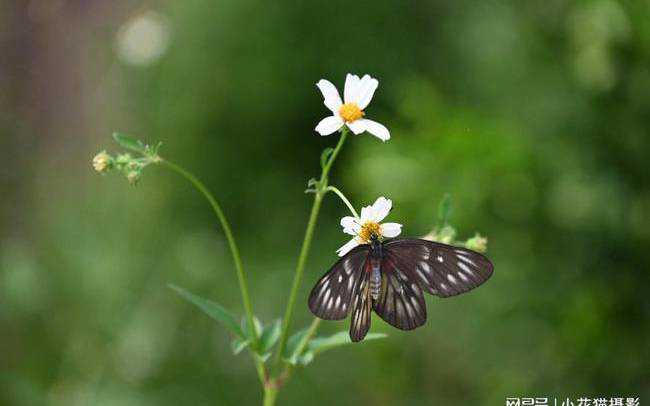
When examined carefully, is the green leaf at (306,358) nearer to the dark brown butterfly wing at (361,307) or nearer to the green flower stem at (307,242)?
the green flower stem at (307,242)

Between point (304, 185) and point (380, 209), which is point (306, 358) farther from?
point (304, 185)

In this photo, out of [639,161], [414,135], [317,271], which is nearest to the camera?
[639,161]

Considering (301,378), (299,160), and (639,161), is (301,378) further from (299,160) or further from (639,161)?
(639,161)

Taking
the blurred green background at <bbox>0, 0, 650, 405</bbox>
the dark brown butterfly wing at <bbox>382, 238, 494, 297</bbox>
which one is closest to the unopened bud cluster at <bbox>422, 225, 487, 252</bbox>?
the dark brown butterfly wing at <bbox>382, 238, 494, 297</bbox>

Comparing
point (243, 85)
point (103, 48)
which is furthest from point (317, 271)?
point (103, 48)

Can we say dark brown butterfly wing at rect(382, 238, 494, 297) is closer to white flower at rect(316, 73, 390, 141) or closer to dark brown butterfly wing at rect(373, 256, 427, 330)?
dark brown butterfly wing at rect(373, 256, 427, 330)

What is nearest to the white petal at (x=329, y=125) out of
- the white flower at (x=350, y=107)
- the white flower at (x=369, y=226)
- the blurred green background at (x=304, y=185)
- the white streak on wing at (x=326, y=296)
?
the white flower at (x=350, y=107)

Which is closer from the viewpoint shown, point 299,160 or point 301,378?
point 301,378
